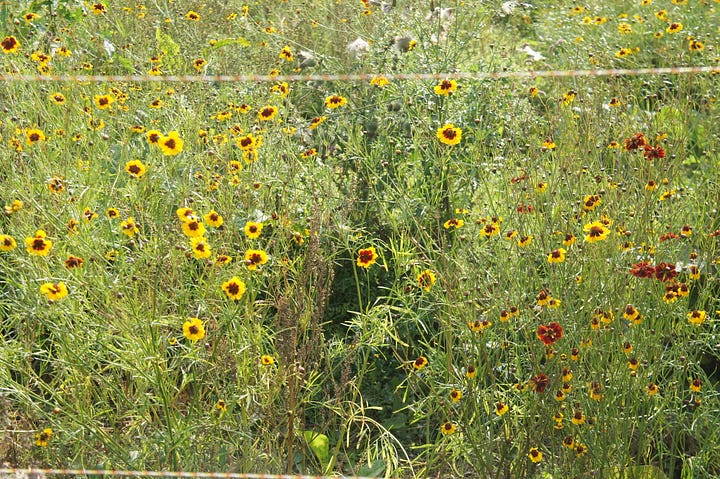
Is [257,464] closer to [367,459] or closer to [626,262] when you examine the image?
[367,459]

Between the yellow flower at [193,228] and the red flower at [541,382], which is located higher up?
the yellow flower at [193,228]

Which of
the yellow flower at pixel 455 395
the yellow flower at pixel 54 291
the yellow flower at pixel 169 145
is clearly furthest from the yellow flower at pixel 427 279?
the yellow flower at pixel 54 291

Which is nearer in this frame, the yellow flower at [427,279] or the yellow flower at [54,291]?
the yellow flower at [54,291]

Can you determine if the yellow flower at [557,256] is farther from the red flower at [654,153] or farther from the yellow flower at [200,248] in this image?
the yellow flower at [200,248]

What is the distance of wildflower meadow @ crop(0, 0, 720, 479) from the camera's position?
223cm

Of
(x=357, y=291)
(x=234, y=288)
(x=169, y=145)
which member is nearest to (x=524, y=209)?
Answer: (x=357, y=291)

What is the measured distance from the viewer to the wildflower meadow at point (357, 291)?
2230 millimetres

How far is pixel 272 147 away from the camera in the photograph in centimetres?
324

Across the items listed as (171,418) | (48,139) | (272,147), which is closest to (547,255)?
(171,418)

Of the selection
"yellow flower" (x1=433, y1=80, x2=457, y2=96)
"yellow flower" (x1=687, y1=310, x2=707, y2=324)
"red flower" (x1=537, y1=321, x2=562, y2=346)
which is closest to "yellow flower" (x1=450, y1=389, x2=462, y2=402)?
"red flower" (x1=537, y1=321, x2=562, y2=346)

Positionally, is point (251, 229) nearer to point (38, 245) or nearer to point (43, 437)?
point (38, 245)

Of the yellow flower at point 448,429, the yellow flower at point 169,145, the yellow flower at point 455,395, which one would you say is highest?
the yellow flower at point 169,145

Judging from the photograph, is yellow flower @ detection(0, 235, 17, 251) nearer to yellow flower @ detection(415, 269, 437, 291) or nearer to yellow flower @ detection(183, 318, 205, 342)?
yellow flower @ detection(183, 318, 205, 342)

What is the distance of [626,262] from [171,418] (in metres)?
1.19
